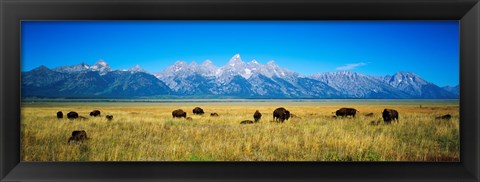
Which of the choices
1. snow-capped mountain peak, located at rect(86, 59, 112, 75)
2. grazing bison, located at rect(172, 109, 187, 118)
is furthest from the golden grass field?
snow-capped mountain peak, located at rect(86, 59, 112, 75)

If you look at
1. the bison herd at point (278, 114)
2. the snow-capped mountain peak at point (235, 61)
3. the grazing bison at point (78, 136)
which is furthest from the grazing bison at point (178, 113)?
the grazing bison at point (78, 136)

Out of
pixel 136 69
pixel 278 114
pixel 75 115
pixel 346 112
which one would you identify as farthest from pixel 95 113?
pixel 346 112

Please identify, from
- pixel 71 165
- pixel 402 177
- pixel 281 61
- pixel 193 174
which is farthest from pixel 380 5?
pixel 71 165

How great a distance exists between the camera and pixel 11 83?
328 cm

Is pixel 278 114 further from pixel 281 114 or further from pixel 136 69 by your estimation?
pixel 136 69

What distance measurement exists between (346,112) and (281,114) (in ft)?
1.95

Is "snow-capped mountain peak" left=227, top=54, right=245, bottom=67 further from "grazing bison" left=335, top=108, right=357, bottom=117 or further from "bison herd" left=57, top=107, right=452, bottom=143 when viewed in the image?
"grazing bison" left=335, top=108, right=357, bottom=117

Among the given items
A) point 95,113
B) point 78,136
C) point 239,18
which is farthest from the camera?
point 95,113

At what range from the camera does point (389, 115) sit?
12.0 feet

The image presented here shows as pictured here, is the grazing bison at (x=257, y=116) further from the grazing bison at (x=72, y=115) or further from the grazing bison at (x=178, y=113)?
the grazing bison at (x=72, y=115)

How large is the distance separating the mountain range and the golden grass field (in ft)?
0.36

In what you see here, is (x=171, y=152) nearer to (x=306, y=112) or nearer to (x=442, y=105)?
(x=306, y=112)

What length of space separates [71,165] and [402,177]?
271cm

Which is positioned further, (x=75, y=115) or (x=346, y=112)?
(x=346, y=112)
